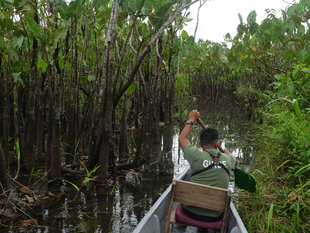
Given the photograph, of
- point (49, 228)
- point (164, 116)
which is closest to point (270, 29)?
point (164, 116)

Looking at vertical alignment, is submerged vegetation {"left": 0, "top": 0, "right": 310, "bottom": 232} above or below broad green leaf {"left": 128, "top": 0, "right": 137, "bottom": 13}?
below

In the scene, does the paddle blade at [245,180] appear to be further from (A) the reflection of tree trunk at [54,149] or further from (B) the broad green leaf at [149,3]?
(B) the broad green leaf at [149,3]

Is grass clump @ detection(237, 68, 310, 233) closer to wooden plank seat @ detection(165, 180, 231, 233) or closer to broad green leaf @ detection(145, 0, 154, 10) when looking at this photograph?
wooden plank seat @ detection(165, 180, 231, 233)

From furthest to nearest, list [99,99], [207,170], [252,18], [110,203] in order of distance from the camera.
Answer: [252,18] → [110,203] → [99,99] → [207,170]

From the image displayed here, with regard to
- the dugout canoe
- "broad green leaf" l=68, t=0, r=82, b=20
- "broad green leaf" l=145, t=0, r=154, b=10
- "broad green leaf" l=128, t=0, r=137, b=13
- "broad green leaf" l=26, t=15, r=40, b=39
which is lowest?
the dugout canoe

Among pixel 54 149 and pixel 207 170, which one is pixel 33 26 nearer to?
pixel 54 149

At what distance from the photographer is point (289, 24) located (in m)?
5.18

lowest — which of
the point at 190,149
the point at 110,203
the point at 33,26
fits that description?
the point at 110,203

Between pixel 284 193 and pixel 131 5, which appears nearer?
pixel 284 193

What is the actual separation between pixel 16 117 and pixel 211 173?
2.86 meters

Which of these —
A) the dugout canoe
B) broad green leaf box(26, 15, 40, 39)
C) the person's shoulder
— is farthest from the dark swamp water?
broad green leaf box(26, 15, 40, 39)

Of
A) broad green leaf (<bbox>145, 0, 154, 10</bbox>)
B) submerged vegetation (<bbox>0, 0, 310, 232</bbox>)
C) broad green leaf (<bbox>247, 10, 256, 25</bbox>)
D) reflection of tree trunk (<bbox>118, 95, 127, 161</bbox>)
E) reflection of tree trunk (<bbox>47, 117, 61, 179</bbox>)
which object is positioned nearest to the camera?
submerged vegetation (<bbox>0, 0, 310, 232</bbox>)

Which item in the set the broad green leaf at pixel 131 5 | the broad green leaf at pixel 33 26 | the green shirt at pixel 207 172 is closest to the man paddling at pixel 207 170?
the green shirt at pixel 207 172

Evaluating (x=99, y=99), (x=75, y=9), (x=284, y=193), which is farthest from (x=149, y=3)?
(x=284, y=193)
